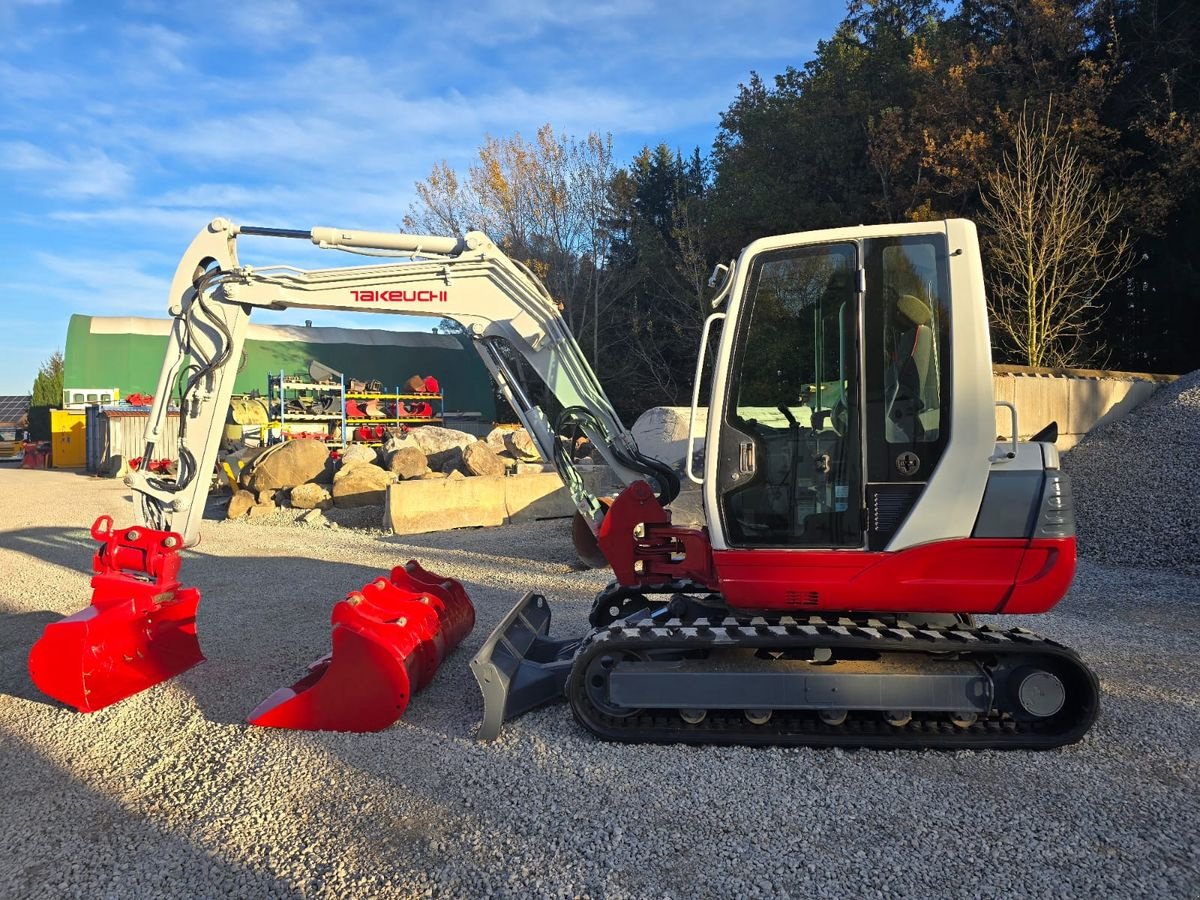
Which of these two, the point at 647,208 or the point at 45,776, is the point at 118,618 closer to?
the point at 45,776

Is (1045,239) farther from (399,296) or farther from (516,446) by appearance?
(399,296)

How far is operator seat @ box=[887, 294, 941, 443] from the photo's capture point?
161 inches

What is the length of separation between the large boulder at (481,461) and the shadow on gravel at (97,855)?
1070 cm

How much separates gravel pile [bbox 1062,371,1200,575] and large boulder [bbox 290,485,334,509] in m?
11.6

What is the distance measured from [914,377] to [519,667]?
103 inches

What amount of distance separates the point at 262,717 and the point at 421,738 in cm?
89

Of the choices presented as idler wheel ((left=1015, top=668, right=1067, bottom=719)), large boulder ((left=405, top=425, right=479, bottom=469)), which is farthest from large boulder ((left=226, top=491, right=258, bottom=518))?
idler wheel ((left=1015, top=668, right=1067, bottom=719))

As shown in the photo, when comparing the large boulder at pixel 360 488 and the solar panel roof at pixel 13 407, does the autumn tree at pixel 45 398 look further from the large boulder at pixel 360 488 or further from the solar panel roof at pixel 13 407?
the large boulder at pixel 360 488

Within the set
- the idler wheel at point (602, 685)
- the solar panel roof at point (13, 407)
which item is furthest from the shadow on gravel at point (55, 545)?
the solar panel roof at point (13, 407)

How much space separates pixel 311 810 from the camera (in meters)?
3.51

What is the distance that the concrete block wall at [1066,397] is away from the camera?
1259 centimetres

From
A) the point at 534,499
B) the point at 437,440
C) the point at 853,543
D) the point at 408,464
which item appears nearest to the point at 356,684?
the point at 853,543

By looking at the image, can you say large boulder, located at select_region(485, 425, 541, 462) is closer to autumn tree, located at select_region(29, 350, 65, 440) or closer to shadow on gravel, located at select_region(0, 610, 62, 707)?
shadow on gravel, located at select_region(0, 610, 62, 707)

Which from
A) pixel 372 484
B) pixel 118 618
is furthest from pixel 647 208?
pixel 118 618
